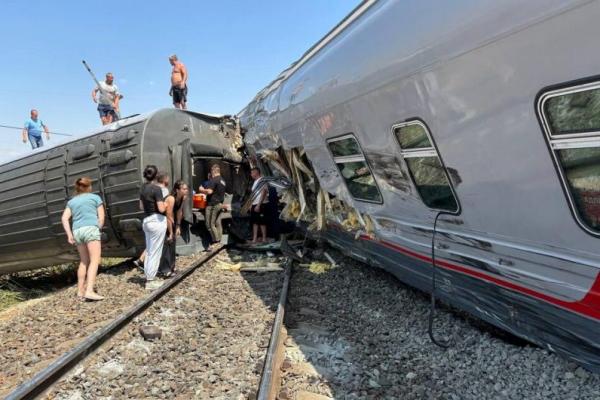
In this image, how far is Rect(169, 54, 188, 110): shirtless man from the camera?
11.6 meters

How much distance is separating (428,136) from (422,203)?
702mm

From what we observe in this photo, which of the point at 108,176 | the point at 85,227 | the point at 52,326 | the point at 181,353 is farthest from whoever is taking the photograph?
the point at 108,176

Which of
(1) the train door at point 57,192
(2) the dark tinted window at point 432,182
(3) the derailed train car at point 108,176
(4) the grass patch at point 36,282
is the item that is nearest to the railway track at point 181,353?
(2) the dark tinted window at point 432,182

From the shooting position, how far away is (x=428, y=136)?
10.7ft

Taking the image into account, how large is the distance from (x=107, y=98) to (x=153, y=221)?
20.7 ft

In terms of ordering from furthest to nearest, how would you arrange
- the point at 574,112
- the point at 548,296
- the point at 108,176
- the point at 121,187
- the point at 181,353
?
the point at 108,176
the point at 121,187
the point at 181,353
the point at 548,296
the point at 574,112

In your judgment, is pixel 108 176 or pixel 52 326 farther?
pixel 108 176

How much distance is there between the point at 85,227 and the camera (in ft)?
20.2

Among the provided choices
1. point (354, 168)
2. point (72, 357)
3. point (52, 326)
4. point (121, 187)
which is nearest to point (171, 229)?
point (121, 187)

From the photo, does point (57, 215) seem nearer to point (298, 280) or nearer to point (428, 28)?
point (298, 280)

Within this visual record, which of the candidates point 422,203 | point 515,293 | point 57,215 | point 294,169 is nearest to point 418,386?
point 515,293

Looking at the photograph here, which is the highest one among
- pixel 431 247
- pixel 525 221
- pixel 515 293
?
pixel 525 221

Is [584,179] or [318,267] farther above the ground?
[584,179]

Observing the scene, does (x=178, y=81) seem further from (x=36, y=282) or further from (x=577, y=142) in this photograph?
(x=577, y=142)
